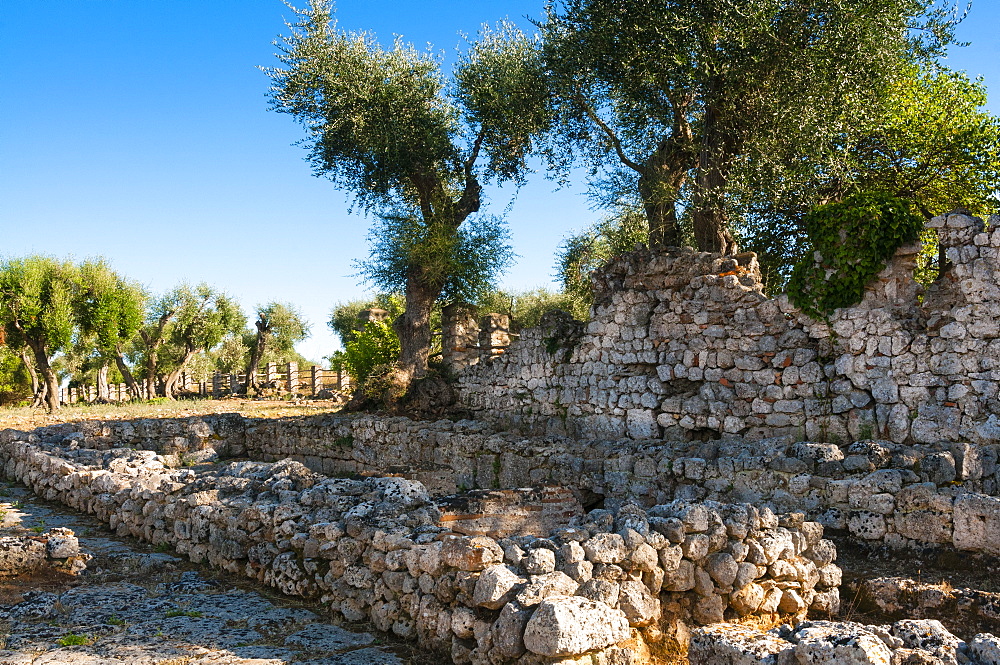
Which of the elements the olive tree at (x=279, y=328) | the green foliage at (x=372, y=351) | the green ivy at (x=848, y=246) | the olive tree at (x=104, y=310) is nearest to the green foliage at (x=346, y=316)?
the olive tree at (x=279, y=328)

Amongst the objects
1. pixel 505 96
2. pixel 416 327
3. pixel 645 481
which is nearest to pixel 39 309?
pixel 416 327

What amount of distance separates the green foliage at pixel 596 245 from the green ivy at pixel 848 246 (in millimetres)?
7198

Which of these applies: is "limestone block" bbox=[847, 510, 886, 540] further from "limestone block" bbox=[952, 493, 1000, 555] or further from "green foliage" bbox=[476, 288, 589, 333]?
"green foliage" bbox=[476, 288, 589, 333]

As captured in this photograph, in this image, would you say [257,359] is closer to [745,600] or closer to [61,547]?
[61,547]

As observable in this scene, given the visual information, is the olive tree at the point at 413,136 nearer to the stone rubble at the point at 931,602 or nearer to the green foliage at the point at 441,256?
the green foliage at the point at 441,256

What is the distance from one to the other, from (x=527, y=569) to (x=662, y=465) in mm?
5149

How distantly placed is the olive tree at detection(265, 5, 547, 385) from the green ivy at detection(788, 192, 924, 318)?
9415 millimetres

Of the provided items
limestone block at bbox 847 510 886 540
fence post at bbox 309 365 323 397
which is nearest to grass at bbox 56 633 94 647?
limestone block at bbox 847 510 886 540

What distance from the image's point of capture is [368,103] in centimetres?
2009

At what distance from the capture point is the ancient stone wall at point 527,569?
4805 millimetres

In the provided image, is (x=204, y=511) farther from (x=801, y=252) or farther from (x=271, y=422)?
(x=801, y=252)

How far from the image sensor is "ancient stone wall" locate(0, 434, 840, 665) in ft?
15.8

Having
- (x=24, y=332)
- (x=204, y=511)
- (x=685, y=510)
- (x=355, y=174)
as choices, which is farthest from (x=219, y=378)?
(x=685, y=510)

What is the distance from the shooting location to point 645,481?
10.2 meters
